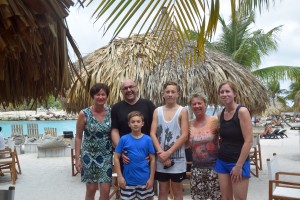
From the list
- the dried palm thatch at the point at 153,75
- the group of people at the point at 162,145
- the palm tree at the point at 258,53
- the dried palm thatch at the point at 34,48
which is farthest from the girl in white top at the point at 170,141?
the palm tree at the point at 258,53

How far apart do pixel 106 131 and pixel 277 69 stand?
12727mm

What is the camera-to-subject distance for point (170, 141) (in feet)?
11.7

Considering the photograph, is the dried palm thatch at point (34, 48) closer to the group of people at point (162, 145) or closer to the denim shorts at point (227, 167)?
the group of people at point (162, 145)

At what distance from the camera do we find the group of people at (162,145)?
343 cm

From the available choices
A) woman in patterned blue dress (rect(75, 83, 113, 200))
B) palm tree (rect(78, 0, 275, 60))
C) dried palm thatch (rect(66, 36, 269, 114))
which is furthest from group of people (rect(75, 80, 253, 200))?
dried palm thatch (rect(66, 36, 269, 114))

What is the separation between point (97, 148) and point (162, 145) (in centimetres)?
70

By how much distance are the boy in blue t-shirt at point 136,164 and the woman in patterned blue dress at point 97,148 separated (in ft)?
0.61

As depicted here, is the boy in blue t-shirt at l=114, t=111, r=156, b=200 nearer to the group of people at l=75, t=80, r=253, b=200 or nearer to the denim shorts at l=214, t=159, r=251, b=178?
the group of people at l=75, t=80, r=253, b=200

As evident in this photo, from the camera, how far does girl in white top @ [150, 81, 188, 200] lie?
3.53 m

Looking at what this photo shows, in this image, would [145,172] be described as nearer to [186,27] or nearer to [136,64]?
[186,27]

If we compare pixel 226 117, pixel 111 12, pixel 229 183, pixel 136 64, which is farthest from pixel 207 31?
pixel 136 64

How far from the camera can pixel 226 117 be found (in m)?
3.46

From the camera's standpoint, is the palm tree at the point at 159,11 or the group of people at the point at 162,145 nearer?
the palm tree at the point at 159,11

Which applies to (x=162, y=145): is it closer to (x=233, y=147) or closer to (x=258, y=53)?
(x=233, y=147)
